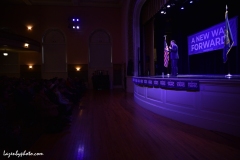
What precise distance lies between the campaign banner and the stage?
2575 mm

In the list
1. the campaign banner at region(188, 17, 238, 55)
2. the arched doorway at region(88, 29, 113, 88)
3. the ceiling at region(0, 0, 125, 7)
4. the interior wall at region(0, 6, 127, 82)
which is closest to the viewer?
the campaign banner at region(188, 17, 238, 55)

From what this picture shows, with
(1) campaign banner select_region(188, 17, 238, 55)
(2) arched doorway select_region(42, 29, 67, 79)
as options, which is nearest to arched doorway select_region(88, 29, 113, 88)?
(2) arched doorway select_region(42, 29, 67, 79)

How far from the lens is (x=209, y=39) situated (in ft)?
24.2

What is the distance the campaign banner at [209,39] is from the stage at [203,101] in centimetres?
257

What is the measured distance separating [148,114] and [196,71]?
387 centimetres

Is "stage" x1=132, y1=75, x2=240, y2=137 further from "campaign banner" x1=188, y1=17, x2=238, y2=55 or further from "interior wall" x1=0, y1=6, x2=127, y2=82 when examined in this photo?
"interior wall" x1=0, y1=6, x2=127, y2=82

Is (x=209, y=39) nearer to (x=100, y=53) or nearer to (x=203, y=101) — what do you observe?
(x=203, y=101)

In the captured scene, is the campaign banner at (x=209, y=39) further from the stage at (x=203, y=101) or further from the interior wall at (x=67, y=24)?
the interior wall at (x=67, y=24)

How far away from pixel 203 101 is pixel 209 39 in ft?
13.4

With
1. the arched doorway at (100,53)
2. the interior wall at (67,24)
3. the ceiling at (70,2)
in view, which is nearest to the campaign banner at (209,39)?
the interior wall at (67,24)

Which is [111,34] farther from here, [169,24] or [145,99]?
[145,99]

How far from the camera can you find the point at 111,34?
14.8 metres

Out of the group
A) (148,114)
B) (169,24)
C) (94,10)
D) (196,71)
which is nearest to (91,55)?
(94,10)

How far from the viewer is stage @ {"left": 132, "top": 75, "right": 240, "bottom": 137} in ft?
11.9
